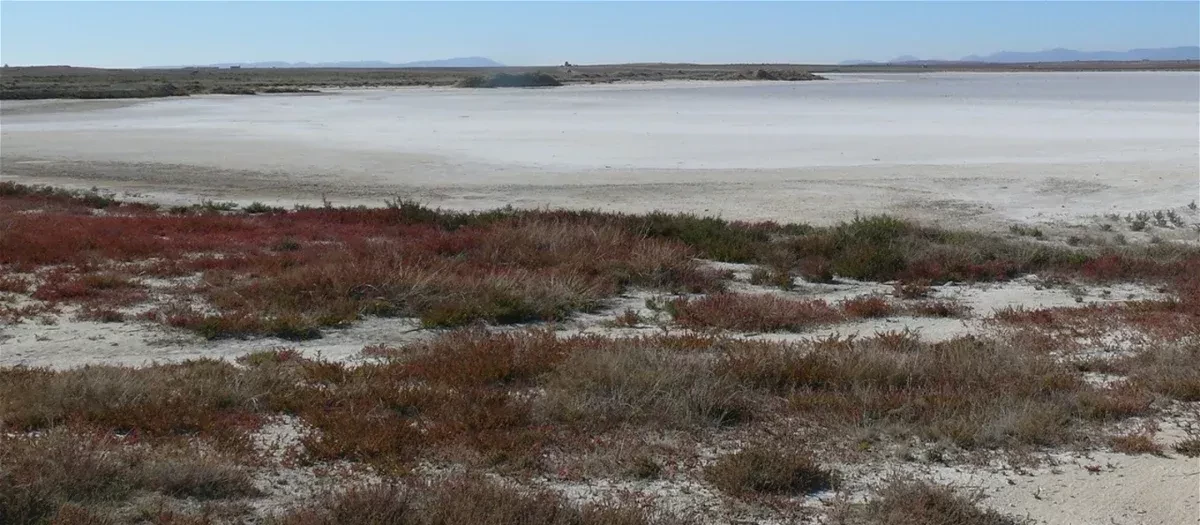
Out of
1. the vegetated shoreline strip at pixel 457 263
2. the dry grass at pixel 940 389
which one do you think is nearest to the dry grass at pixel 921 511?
the dry grass at pixel 940 389

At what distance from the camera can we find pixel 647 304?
40.1ft

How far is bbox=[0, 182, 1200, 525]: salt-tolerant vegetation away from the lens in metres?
5.70

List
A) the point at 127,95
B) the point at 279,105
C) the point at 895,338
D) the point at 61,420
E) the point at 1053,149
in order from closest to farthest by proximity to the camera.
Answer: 1. the point at 61,420
2. the point at 895,338
3. the point at 1053,149
4. the point at 279,105
5. the point at 127,95

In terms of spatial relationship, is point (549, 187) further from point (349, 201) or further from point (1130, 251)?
point (1130, 251)

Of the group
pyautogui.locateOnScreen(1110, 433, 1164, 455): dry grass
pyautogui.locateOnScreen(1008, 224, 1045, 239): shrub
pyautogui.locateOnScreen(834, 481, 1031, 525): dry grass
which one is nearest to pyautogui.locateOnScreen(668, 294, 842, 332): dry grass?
pyautogui.locateOnScreen(1110, 433, 1164, 455): dry grass

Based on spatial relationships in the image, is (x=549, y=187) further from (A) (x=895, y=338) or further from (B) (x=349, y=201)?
(A) (x=895, y=338)

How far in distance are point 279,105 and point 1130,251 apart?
57637 mm

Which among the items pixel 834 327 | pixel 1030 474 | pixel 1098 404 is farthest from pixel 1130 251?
pixel 1030 474

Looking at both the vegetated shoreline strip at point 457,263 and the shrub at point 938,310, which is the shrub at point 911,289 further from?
the shrub at point 938,310

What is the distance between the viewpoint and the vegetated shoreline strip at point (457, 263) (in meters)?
11.5

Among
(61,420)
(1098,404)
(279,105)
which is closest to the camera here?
(61,420)

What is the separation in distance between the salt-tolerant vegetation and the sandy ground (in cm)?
929

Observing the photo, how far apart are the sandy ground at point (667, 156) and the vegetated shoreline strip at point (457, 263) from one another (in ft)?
15.9

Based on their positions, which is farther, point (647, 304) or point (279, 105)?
point (279, 105)
